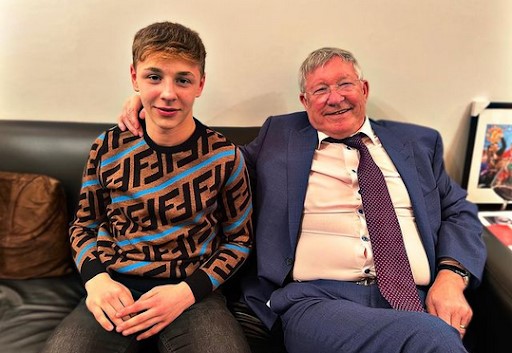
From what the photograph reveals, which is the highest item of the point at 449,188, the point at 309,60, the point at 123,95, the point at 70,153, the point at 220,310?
the point at 309,60

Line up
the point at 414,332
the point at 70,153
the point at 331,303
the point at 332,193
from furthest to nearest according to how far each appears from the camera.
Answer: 1. the point at 70,153
2. the point at 332,193
3. the point at 331,303
4. the point at 414,332

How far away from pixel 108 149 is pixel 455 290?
110 cm

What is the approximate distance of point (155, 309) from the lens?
1.18 meters

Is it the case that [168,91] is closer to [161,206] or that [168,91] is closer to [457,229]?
[161,206]

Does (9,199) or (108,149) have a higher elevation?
(108,149)

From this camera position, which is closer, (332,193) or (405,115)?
(332,193)

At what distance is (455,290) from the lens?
1.30m

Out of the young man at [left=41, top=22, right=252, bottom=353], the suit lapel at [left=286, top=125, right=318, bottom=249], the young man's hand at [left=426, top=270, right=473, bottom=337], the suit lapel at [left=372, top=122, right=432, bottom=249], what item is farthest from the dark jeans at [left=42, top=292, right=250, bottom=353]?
the suit lapel at [left=372, top=122, right=432, bottom=249]

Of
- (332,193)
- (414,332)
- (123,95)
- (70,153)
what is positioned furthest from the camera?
(123,95)

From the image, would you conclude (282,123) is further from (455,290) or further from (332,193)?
(455,290)

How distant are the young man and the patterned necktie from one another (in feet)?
1.26

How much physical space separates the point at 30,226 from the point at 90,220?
0.97 ft

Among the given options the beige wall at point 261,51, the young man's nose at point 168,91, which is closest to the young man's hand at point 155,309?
the young man's nose at point 168,91

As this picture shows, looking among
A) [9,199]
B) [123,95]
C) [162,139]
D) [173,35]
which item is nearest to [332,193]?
[162,139]
